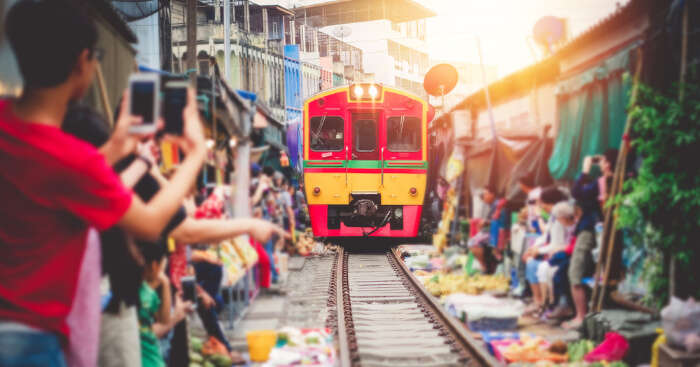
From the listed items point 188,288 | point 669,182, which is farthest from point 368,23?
point 188,288

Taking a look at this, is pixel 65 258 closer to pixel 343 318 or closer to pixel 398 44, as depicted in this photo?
pixel 343 318

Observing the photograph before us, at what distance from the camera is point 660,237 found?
4160 millimetres

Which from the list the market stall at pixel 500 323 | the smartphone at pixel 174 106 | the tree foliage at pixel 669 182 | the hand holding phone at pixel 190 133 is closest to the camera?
the hand holding phone at pixel 190 133

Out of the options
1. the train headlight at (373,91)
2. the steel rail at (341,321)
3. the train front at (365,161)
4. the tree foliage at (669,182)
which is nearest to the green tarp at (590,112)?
the tree foliage at (669,182)

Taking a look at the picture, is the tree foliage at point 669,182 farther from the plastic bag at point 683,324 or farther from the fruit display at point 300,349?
the fruit display at point 300,349

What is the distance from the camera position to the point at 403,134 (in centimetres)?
1032

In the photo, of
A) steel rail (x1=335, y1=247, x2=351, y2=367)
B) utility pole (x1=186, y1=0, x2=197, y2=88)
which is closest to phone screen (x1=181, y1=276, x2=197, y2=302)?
steel rail (x1=335, y1=247, x2=351, y2=367)

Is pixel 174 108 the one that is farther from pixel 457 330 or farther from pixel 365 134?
pixel 365 134

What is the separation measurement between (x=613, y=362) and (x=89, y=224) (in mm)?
3816

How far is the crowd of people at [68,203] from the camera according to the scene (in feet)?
5.27

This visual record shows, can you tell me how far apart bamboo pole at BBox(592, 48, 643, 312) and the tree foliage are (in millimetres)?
82

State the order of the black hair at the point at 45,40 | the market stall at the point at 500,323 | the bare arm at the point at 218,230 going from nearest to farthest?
the black hair at the point at 45,40 < the bare arm at the point at 218,230 < the market stall at the point at 500,323

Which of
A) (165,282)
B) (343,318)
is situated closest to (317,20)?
(343,318)

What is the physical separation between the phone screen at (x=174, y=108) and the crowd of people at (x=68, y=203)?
0.03 meters
